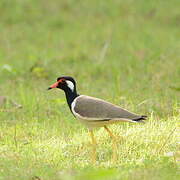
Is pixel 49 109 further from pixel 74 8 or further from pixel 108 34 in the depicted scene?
pixel 74 8

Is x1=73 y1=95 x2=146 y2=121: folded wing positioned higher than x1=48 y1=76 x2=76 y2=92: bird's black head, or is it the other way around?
x1=48 y1=76 x2=76 y2=92: bird's black head

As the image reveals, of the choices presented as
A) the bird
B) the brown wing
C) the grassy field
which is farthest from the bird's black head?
the grassy field

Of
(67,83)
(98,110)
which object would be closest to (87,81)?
(67,83)

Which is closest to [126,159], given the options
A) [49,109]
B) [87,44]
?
[49,109]

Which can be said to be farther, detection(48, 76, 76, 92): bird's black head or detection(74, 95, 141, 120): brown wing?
detection(48, 76, 76, 92): bird's black head

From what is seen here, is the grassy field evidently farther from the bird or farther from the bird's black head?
the bird's black head

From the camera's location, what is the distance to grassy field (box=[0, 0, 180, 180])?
6.59m

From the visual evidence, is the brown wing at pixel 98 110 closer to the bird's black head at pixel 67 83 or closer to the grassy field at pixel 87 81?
the bird's black head at pixel 67 83

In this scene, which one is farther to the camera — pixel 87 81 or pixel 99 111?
pixel 87 81

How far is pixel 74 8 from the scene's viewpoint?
16.9m

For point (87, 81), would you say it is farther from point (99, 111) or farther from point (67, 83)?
point (99, 111)

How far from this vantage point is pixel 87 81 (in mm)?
11844

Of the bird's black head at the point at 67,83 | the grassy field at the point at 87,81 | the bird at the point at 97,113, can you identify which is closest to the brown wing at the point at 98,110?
the bird at the point at 97,113

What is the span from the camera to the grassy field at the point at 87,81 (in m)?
6.59
